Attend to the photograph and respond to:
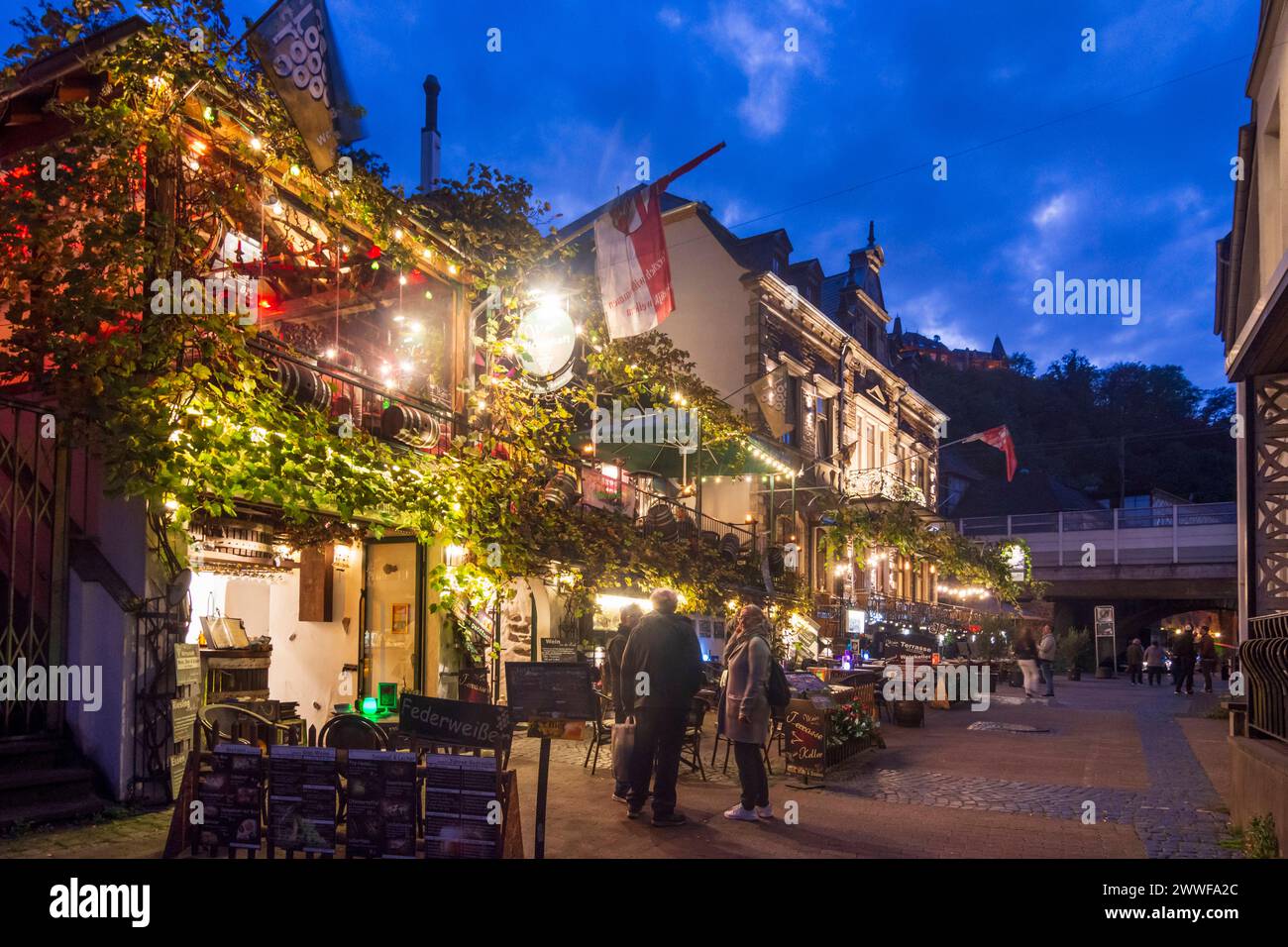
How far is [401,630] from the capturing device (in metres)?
12.7

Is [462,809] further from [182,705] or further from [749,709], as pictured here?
[182,705]

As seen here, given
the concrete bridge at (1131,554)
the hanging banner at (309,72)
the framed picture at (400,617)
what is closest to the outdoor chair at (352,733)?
the framed picture at (400,617)

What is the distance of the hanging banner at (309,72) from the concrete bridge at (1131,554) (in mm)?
32864

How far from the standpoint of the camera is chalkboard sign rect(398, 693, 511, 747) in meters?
6.08

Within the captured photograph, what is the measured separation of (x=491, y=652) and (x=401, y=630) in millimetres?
1250

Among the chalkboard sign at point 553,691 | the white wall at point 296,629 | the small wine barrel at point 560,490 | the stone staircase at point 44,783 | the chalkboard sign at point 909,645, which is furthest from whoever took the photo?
the chalkboard sign at point 909,645

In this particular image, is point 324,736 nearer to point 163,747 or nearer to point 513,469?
point 163,747

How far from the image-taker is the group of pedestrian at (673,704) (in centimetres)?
793

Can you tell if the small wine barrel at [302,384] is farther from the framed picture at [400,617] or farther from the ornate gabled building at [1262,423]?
the ornate gabled building at [1262,423]

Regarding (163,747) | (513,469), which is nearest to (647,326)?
(513,469)

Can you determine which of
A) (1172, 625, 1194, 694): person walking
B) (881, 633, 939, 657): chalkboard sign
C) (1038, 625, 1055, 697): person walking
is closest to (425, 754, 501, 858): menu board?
(1038, 625, 1055, 697): person walking

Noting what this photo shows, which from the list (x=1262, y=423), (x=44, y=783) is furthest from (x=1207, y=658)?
(x=44, y=783)

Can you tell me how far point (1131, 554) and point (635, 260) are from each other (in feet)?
115

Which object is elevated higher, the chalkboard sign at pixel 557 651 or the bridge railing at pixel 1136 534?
the bridge railing at pixel 1136 534
